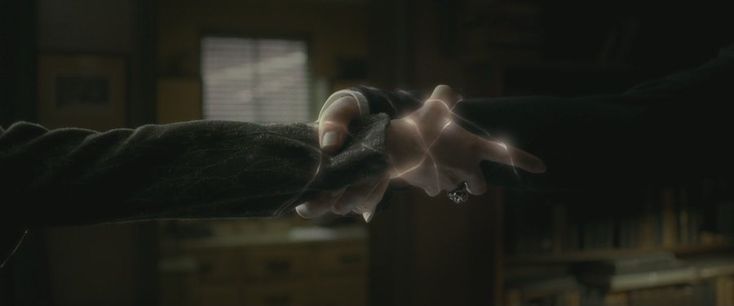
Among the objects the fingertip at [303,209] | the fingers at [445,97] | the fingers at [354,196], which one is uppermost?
the fingers at [445,97]

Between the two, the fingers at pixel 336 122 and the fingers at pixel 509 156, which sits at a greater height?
the fingers at pixel 336 122

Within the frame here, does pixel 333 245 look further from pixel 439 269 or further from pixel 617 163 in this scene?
pixel 617 163

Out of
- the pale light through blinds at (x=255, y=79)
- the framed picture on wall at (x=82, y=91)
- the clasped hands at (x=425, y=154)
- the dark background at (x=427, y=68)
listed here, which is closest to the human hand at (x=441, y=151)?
the clasped hands at (x=425, y=154)

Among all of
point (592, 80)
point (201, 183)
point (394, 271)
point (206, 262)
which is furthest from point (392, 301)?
point (201, 183)

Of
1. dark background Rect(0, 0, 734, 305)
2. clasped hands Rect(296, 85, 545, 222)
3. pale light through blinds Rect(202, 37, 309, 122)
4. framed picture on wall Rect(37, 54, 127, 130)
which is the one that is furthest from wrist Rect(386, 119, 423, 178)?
pale light through blinds Rect(202, 37, 309, 122)

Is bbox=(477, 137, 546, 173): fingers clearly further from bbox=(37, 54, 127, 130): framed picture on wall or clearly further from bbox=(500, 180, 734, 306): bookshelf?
bbox=(37, 54, 127, 130): framed picture on wall

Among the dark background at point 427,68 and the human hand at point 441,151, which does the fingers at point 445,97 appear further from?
the dark background at point 427,68
